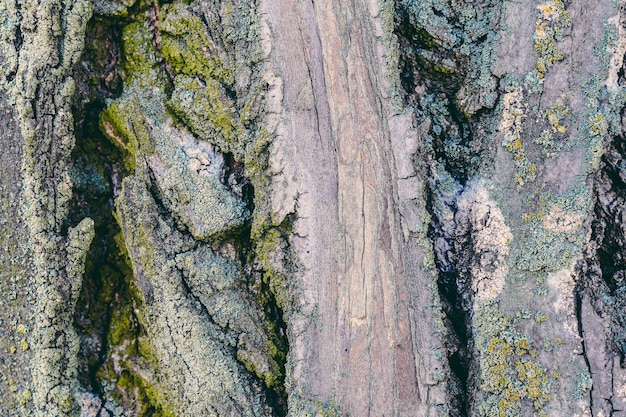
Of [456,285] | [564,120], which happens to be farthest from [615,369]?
[564,120]

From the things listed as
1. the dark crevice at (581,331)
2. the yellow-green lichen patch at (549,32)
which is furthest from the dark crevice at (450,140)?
the dark crevice at (581,331)

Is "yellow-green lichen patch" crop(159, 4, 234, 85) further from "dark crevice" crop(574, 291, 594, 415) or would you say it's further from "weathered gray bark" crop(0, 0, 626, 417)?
"dark crevice" crop(574, 291, 594, 415)

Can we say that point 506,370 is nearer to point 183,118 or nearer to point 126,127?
point 183,118

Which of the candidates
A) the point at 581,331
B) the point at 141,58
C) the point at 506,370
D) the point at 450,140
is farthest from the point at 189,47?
the point at 581,331

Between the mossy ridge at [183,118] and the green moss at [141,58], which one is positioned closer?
the mossy ridge at [183,118]

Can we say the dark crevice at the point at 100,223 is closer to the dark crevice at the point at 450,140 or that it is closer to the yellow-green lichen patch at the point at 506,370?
the dark crevice at the point at 450,140

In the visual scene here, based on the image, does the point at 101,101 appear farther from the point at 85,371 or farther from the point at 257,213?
the point at 85,371
